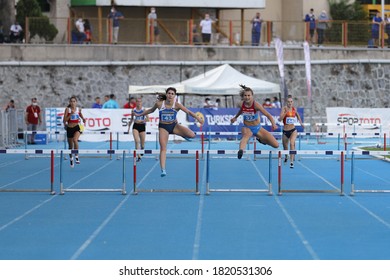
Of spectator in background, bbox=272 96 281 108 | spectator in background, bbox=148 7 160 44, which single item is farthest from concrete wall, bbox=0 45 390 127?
spectator in background, bbox=272 96 281 108

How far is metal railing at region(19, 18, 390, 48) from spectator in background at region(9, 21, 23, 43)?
0.54 metres

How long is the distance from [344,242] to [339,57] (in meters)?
33.6

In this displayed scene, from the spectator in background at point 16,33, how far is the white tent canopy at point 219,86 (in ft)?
25.5

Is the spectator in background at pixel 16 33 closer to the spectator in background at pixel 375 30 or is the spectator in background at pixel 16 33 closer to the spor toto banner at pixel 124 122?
the spor toto banner at pixel 124 122

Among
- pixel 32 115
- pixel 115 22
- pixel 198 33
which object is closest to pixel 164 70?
pixel 198 33

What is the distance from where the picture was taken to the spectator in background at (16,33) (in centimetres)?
4350

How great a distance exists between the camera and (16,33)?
4372 centimetres

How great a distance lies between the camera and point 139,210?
15.5 meters

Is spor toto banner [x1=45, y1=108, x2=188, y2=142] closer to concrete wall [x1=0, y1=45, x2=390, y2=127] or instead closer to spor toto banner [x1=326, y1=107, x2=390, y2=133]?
concrete wall [x1=0, y1=45, x2=390, y2=127]

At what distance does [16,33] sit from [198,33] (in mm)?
7943

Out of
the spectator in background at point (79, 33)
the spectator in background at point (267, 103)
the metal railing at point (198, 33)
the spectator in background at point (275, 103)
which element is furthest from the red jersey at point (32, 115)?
the spectator in background at point (275, 103)

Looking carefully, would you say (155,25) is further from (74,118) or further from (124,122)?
(74,118)

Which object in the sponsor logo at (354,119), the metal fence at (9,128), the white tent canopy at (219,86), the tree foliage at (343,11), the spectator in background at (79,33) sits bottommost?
the metal fence at (9,128)

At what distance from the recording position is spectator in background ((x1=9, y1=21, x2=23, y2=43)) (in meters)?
43.5
